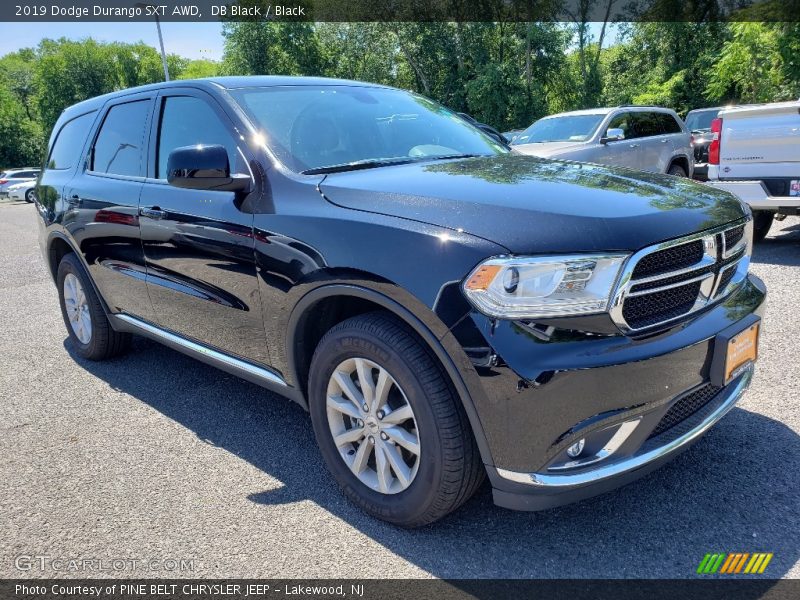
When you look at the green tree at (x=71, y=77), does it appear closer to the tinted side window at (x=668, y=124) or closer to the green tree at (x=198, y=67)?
the green tree at (x=198, y=67)

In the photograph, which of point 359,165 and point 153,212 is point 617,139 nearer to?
point 359,165

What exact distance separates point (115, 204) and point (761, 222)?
22.6 feet

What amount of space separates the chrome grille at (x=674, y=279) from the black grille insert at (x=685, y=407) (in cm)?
30

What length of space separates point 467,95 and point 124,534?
3370cm

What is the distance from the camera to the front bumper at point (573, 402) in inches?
78.2

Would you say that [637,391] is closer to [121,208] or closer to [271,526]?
[271,526]

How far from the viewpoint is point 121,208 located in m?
3.76

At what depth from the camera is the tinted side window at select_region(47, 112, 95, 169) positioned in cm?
455

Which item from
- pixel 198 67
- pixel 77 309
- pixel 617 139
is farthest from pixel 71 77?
pixel 77 309

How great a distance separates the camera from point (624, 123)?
9945mm

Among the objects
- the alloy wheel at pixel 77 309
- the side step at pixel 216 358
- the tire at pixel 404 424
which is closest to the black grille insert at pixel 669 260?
the tire at pixel 404 424

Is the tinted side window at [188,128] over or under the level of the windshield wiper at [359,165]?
over

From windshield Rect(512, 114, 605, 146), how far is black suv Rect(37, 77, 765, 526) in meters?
6.64

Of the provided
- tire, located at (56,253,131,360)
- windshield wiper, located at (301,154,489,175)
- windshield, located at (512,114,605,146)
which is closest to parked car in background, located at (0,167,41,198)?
windshield, located at (512,114,605,146)
